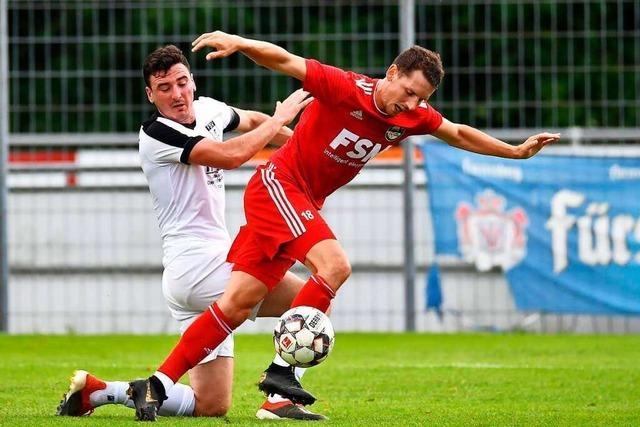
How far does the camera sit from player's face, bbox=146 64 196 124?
7.30 meters

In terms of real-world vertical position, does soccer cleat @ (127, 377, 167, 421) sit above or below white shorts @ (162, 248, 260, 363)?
below

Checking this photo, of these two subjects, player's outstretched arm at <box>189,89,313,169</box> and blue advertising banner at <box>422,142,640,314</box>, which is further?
blue advertising banner at <box>422,142,640,314</box>

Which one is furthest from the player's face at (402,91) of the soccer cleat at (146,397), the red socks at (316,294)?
the soccer cleat at (146,397)

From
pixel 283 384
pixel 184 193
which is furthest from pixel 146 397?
pixel 184 193

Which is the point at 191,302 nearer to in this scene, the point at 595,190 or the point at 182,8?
the point at 595,190

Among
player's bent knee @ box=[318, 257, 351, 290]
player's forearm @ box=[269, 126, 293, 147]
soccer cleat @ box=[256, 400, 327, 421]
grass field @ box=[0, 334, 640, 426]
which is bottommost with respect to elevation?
grass field @ box=[0, 334, 640, 426]

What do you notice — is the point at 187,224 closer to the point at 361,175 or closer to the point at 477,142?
the point at 477,142

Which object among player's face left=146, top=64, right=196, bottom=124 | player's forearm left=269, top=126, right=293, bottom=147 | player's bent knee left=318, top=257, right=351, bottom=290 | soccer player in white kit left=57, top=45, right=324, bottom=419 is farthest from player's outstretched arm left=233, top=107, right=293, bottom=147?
player's bent knee left=318, top=257, right=351, bottom=290

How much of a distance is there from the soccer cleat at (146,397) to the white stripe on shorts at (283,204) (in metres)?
0.94

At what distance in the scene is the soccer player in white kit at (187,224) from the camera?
715 cm

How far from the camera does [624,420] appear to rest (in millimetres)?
7090

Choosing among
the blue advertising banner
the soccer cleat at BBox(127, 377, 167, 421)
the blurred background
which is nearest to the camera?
the soccer cleat at BBox(127, 377, 167, 421)

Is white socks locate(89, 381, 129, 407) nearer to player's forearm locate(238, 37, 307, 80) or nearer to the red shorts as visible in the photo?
the red shorts

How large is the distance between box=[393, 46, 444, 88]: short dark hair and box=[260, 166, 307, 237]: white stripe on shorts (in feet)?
2.61
